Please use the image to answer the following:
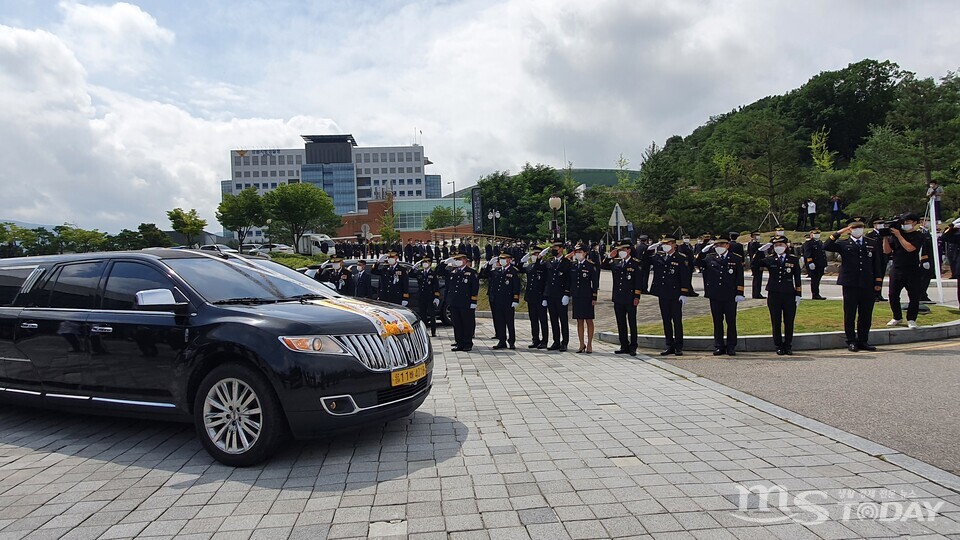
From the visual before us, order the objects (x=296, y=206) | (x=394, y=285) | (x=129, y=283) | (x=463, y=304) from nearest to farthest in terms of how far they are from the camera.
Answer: (x=129, y=283) < (x=463, y=304) < (x=394, y=285) < (x=296, y=206)

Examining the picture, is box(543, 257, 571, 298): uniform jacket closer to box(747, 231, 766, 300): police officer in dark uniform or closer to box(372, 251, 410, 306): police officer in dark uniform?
box(747, 231, 766, 300): police officer in dark uniform

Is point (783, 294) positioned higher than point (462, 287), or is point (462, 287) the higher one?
point (462, 287)

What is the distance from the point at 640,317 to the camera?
1377 cm

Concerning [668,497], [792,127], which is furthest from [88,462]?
[792,127]

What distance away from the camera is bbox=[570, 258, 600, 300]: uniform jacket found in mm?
10164

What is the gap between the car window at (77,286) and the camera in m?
5.29

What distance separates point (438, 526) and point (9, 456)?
4110mm

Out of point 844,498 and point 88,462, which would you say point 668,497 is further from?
point 88,462

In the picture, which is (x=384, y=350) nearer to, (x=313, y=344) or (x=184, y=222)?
(x=313, y=344)

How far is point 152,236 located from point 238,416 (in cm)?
4739

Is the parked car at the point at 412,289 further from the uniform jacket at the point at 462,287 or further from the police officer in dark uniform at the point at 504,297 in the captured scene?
the police officer in dark uniform at the point at 504,297

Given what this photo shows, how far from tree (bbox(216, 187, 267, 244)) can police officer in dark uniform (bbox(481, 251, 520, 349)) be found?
5175 cm

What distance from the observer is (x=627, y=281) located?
387 inches

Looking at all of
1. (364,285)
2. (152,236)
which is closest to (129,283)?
(364,285)
